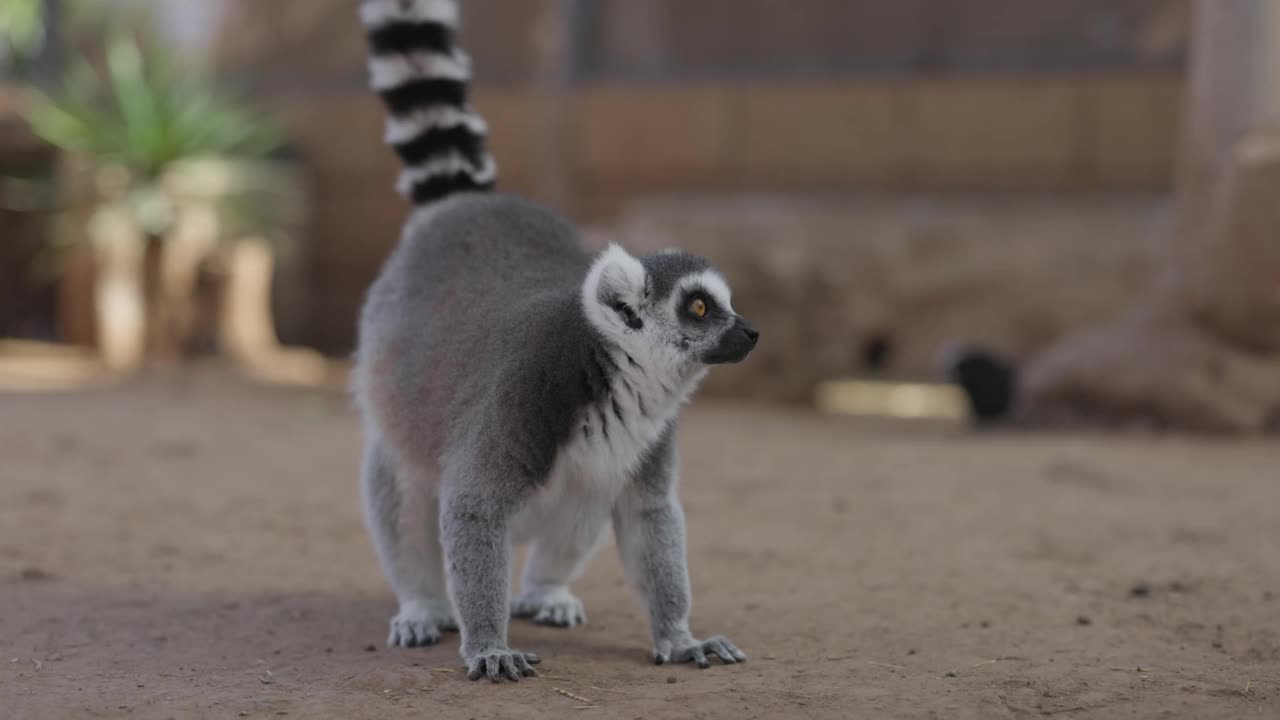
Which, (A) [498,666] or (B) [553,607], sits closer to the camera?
(A) [498,666]

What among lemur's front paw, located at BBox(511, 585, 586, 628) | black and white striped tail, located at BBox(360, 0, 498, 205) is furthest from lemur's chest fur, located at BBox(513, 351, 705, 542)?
black and white striped tail, located at BBox(360, 0, 498, 205)

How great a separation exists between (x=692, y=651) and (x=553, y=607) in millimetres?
786

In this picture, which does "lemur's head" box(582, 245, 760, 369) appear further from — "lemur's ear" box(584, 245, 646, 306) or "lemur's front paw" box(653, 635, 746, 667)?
"lemur's front paw" box(653, 635, 746, 667)

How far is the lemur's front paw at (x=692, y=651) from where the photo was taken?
4078 mm

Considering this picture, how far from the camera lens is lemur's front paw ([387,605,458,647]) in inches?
173

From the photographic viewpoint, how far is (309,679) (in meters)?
3.82

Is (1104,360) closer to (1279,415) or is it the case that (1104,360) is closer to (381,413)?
(1279,415)

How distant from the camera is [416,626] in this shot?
14.5 ft

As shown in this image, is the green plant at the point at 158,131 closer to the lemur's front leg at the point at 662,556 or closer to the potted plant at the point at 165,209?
the potted plant at the point at 165,209

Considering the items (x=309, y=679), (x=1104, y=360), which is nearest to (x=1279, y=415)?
(x=1104, y=360)

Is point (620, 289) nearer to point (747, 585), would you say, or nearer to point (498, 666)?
point (498, 666)

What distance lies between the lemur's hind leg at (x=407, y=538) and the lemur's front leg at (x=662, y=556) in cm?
70

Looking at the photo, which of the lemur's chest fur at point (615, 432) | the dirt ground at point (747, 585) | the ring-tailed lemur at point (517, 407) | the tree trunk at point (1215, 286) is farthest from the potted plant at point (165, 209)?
the lemur's chest fur at point (615, 432)

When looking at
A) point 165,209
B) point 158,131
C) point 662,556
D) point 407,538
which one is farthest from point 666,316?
point 158,131
